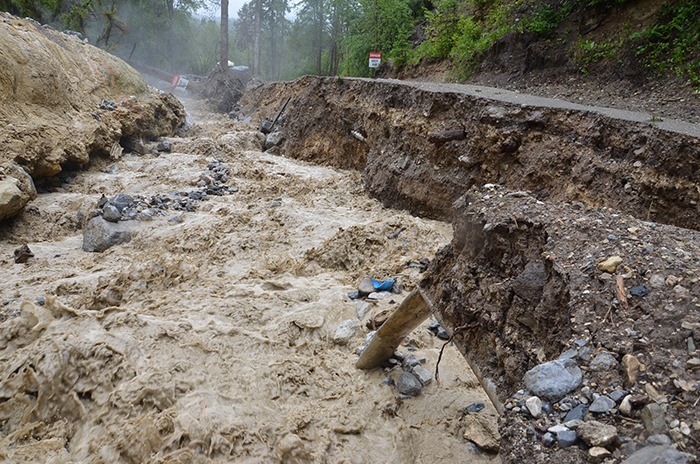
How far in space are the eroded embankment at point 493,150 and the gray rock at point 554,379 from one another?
2822 mm

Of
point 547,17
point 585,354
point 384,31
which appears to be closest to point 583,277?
point 585,354

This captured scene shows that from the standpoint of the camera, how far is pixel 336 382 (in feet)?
10.6

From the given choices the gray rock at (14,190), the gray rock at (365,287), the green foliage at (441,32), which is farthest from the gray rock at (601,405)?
the green foliage at (441,32)

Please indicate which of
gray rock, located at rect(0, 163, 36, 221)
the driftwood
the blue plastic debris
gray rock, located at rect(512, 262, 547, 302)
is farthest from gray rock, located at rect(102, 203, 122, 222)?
gray rock, located at rect(512, 262, 547, 302)

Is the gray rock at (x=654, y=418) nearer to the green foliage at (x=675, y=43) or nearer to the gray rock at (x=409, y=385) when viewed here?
the gray rock at (x=409, y=385)

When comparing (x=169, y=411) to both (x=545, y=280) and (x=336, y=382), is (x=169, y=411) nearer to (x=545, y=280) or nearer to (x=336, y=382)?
(x=336, y=382)

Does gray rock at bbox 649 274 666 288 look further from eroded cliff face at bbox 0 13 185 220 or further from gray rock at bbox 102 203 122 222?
eroded cliff face at bbox 0 13 185 220

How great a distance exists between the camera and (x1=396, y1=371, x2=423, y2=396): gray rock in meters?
3.00

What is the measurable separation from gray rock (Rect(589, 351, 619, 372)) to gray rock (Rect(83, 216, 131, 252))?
5831 mm

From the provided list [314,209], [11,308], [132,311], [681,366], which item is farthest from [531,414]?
[314,209]

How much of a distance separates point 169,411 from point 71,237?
4.45 meters

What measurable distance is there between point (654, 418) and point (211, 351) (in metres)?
3.04

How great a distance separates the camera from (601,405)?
1370mm

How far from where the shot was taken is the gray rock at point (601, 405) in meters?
1.36
